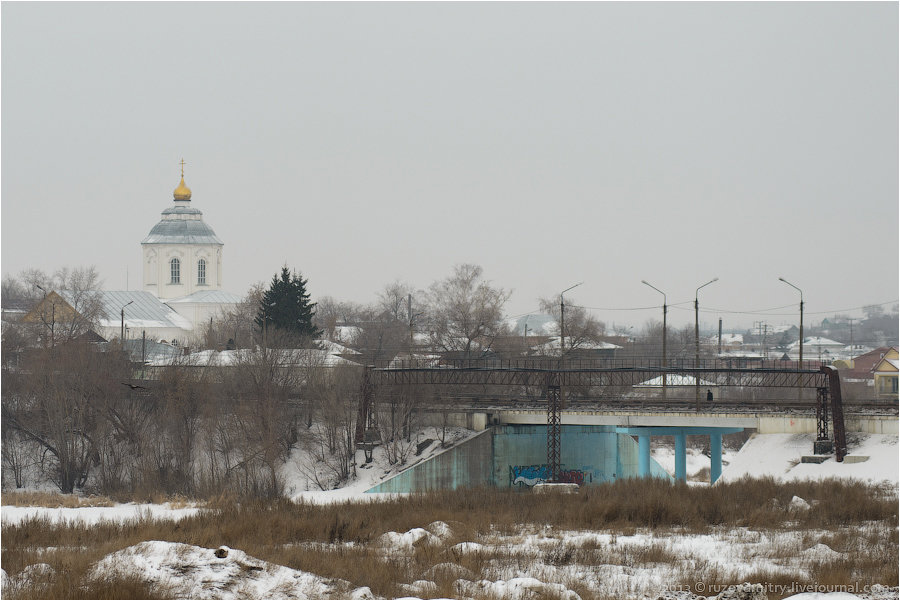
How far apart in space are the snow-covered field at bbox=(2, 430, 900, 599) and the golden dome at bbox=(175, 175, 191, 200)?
95.6 metres

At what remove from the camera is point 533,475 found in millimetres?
48875

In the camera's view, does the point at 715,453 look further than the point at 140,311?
No

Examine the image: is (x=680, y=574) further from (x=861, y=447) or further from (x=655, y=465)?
(x=655, y=465)

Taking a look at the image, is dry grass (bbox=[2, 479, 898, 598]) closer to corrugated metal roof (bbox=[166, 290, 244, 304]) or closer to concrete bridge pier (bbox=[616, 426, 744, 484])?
concrete bridge pier (bbox=[616, 426, 744, 484])

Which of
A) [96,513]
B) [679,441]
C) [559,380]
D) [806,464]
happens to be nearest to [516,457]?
[559,380]

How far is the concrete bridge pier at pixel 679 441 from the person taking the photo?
4884 cm

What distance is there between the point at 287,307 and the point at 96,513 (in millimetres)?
41399

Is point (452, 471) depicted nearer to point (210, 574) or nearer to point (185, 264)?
point (210, 574)

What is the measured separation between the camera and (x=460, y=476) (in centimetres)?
4625

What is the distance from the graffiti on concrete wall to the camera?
1900 inches

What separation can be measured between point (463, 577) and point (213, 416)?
1356 inches

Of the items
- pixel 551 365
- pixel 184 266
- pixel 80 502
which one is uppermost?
pixel 184 266

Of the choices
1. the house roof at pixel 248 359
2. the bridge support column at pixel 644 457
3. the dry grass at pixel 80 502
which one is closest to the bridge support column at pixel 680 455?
the bridge support column at pixel 644 457

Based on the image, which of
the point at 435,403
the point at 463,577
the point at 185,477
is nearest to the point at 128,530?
the point at 463,577
